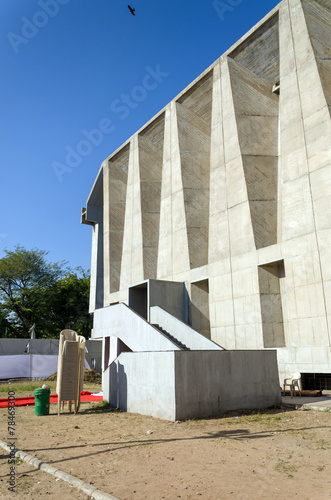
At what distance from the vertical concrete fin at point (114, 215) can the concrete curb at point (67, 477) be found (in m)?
27.5

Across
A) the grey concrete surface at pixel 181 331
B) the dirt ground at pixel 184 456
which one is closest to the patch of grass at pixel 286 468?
the dirt ground at pixel 184 456

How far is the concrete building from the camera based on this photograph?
18.0 m

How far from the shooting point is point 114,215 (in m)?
36.2

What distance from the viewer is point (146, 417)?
38.2 ft

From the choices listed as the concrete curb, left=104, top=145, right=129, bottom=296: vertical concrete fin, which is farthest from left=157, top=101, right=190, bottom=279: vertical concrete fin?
the concrete curb

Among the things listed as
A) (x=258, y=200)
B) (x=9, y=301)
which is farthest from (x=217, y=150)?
(x=9, y=301)

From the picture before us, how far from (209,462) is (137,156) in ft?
94.6

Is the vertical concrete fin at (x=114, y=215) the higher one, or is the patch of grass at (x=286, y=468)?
the vertical concrete fin at (x=114, y=215)

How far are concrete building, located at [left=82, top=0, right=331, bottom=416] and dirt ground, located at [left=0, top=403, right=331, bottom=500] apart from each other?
6.53 m

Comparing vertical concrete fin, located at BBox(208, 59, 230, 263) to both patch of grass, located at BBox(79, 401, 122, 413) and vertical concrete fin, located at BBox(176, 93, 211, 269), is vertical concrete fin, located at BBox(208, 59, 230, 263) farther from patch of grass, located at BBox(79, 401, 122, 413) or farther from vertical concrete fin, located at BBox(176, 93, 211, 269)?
patch of grass, located at BBox(79, 401, 122, 413)

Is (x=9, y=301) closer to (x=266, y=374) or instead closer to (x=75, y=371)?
(x=75, y=371)

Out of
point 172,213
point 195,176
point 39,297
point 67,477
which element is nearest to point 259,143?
point 195,176

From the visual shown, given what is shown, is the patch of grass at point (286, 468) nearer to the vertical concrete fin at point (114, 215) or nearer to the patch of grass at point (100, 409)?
the patch of grass at point (100, 409)

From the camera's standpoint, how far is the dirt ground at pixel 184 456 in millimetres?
5234
